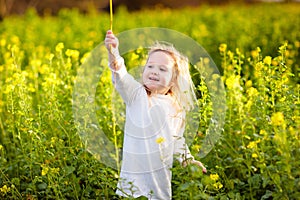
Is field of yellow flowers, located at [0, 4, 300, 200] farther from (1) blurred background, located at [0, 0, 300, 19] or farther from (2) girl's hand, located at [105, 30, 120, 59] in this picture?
(1) blurred background, located at [0, 0, 300, 19]

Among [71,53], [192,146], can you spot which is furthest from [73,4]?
[192,146]

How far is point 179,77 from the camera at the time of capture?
289cm

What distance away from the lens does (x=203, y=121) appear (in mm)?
3023

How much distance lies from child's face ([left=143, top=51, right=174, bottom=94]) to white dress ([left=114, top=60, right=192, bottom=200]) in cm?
5

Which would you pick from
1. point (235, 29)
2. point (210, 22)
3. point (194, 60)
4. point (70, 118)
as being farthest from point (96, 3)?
point (70, 118)

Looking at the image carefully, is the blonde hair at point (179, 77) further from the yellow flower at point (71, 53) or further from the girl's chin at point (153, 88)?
the yellow flower at point (71, 53)

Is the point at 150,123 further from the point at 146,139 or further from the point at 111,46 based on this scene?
the point at 111,46

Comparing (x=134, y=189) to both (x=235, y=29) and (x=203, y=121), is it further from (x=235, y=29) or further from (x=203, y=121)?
(x=235, y=29)

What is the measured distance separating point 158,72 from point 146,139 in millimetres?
331

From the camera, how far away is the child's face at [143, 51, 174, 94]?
2783 mm

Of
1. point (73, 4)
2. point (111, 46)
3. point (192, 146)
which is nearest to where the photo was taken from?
point (111, 46)

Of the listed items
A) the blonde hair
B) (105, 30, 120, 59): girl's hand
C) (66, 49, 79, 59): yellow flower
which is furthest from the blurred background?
(105, 30, 120, 59): girl's hand

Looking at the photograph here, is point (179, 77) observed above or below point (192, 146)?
above

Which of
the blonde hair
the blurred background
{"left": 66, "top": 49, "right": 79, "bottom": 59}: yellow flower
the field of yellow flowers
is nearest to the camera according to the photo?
the field of yellow flowers
